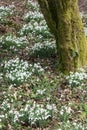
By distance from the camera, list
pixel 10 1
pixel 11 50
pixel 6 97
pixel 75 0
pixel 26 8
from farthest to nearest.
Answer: pixel 10 1 < pixel 26 8 < pixel 11 50 < pixel 75 0 < pixel 6 97

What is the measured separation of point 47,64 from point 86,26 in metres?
4.67

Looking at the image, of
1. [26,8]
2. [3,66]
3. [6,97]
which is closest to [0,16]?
→ [26,8]

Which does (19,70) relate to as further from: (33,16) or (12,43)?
(33,16)

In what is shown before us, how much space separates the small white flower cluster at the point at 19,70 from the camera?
29.3 ft

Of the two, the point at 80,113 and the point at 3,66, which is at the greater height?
the point at 3,66

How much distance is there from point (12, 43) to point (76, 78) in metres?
3.49

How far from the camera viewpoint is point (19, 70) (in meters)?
9.43

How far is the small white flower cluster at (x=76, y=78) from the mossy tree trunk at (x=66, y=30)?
325 millimetres

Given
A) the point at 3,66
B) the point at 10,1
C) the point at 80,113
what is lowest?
the point at 80,113

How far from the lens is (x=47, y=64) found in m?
10.2

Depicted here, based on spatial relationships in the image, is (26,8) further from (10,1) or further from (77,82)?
(77,82)

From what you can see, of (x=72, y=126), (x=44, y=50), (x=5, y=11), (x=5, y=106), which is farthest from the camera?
(x=5, y=11)

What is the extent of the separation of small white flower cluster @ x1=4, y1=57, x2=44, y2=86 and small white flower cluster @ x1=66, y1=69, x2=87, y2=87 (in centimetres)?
83

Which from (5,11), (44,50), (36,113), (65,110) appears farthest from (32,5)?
(36,113)
